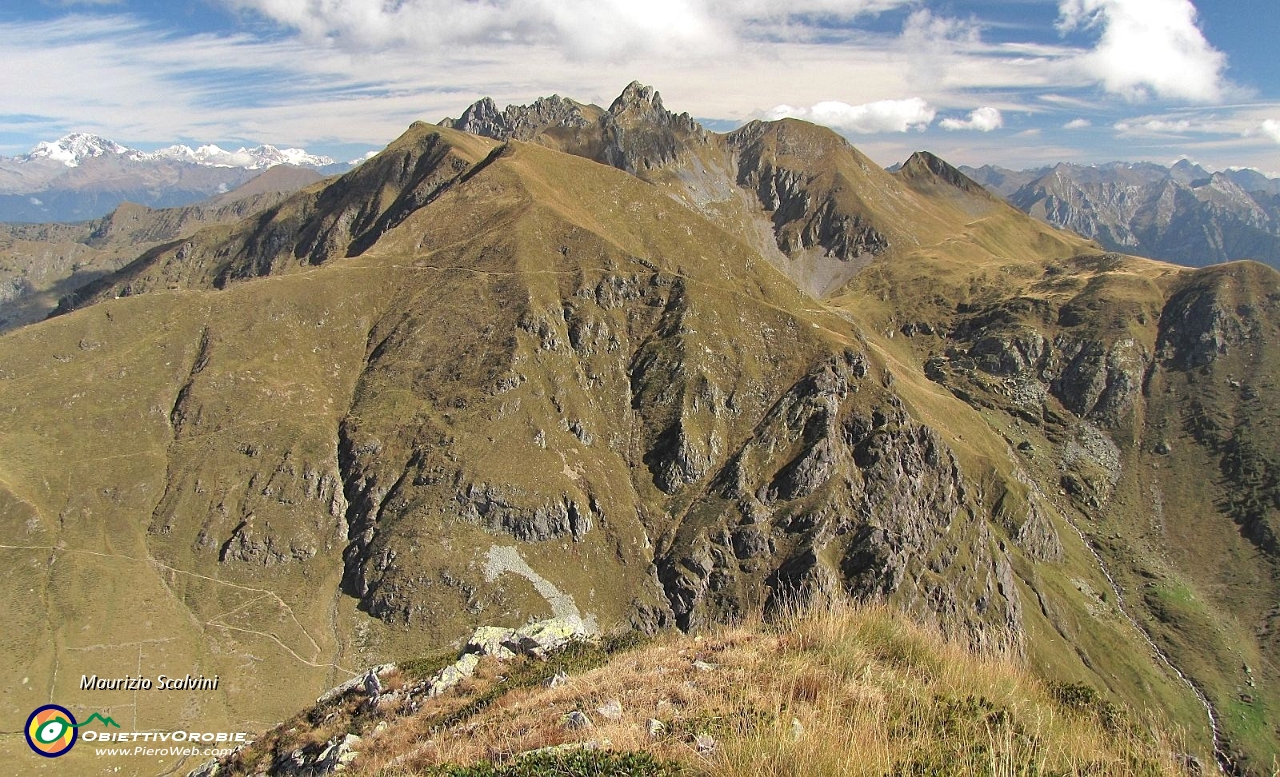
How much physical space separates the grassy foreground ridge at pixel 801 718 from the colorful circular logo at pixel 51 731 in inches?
4631

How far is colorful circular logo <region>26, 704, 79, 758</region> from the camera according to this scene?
307 ft

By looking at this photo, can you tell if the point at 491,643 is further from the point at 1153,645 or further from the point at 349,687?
the point at 1153,645

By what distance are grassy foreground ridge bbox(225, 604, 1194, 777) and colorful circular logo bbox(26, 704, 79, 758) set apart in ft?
386

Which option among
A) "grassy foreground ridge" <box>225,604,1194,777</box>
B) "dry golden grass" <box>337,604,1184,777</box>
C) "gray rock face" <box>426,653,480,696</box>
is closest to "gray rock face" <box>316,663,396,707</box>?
"gray rock face" <box>426,653,480,696</box>

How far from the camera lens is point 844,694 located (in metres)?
10.1

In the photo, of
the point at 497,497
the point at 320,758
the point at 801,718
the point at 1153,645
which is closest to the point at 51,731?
the point at 497,497

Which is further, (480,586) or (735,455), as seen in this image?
(735,455)

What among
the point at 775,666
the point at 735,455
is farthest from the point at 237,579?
the point at 775,666

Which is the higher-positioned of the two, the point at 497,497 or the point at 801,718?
the point at 801,718

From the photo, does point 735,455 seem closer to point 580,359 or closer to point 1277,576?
point 580,359

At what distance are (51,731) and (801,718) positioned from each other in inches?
5542

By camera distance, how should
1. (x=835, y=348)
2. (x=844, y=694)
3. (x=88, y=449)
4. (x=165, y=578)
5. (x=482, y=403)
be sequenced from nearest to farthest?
(x=844, y=694), (x=165, y=578), (x=88, y=449), (x=482, y=403), (x=835, y=348)

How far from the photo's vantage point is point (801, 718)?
920cm

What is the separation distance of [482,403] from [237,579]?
59.9 m
